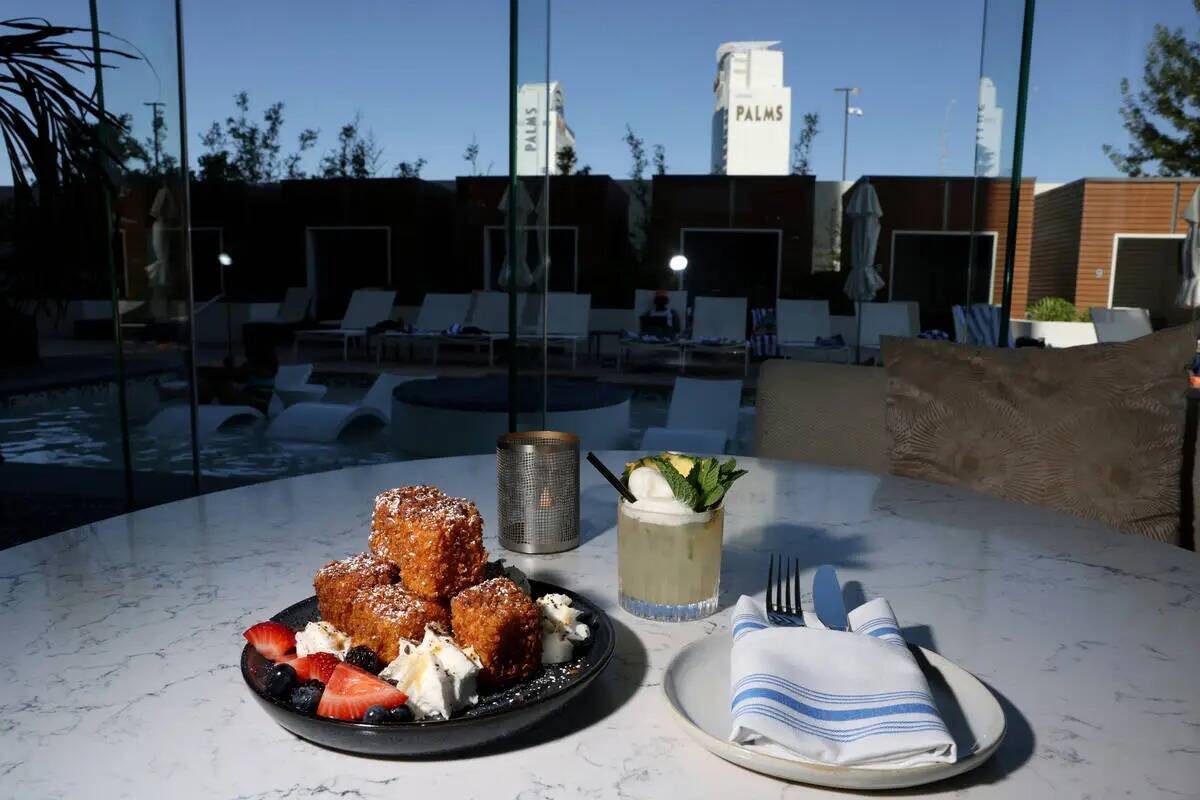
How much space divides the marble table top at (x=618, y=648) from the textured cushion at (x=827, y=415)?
516 millimetres

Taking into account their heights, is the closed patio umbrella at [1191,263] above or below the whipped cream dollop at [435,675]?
above

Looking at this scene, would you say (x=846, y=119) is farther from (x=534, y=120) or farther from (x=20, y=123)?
(x=20, y=123)

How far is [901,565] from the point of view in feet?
2.88

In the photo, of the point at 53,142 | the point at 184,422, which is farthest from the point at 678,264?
the point at 53,142

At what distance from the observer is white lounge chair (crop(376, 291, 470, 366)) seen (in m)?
7.08

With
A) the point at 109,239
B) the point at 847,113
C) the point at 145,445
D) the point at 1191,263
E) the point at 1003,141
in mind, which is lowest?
the point at 145,445

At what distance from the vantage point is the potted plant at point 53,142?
81.2 inches

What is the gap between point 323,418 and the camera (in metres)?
4.05

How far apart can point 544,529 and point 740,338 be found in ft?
25.8

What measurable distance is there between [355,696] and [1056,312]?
624cm

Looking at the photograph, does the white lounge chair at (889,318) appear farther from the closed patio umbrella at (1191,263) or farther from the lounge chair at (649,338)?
the closed patio umbrella at (1191,263)

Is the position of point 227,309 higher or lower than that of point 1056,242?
lower

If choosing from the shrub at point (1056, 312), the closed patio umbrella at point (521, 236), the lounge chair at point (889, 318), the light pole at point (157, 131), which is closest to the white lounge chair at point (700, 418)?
the closed patio umbrella at point (521, 236)

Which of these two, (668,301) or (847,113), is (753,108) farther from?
(668,301)
